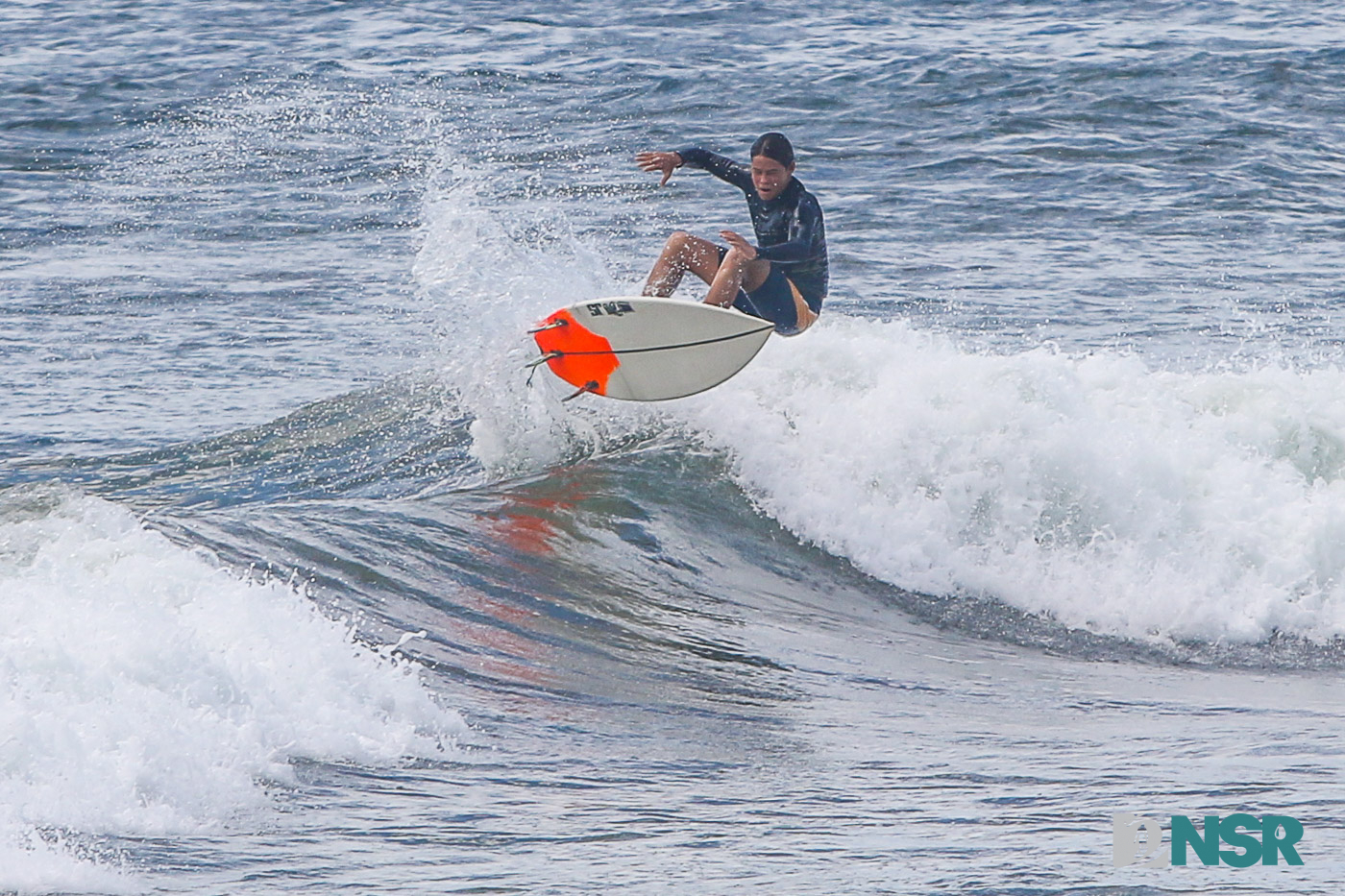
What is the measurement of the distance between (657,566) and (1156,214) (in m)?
11.2

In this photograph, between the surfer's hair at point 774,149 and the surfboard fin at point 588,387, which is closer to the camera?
the surfer's hair at point 774,149

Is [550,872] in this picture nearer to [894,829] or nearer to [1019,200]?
[894,829]

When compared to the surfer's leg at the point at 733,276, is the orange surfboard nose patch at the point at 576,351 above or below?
below

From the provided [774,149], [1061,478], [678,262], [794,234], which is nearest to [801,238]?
[794,234]

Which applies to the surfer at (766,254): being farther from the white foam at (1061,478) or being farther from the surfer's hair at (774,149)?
the white foam at (1061,478)

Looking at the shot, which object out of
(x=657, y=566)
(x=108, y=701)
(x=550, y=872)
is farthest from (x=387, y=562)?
(x=550, y=872)

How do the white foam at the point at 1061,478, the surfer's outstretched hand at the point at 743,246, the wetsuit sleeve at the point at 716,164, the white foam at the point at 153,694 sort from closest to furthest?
the white foam at the point at 153,694
the surfer's outstretched hand at the point at 743,246
the white foam at the point at 1061,478
the wetsuit sleeve at the point at 716,164

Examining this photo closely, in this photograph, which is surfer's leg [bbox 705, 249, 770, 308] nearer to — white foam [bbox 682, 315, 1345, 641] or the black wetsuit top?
the black wetsuit top

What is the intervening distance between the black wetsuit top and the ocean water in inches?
39.0

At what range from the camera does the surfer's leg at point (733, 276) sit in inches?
359

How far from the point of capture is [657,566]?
8.69m

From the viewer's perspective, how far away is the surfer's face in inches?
351

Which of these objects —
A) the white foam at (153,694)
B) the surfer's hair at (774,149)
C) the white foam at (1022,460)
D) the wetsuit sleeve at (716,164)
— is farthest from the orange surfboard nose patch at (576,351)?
the white foam at (153,694)

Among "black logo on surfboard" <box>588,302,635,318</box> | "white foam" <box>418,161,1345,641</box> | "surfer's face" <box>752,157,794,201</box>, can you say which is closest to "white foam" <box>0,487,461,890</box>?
"black logo on surfboard" <box>588,302,635,318</box>
